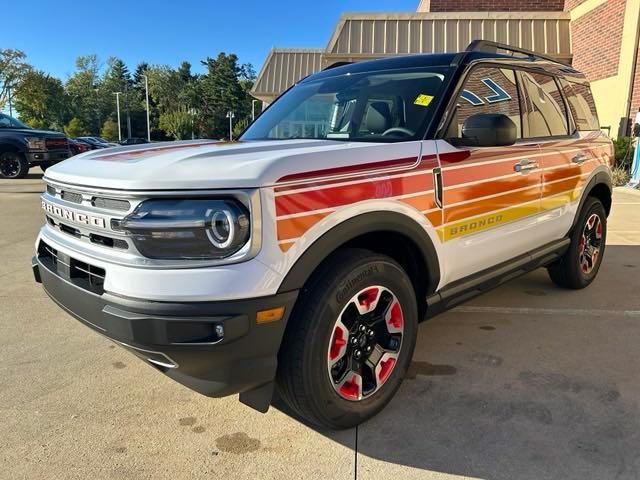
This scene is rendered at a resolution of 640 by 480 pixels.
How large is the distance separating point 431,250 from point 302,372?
982mm

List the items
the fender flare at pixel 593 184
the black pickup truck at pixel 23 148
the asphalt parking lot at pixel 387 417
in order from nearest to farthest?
1. the asphalt parking lot at pixel 387 417
2. the fender flare at pixel 593 184
3. the black pickup truck at pixel 23 148

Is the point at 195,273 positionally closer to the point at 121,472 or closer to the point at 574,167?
the point at 121,472

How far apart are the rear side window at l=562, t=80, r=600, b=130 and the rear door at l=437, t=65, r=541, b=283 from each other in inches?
36.6

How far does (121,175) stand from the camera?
2041 millimetres

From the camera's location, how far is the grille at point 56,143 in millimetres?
13766

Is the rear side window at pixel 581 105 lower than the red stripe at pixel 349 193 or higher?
higher

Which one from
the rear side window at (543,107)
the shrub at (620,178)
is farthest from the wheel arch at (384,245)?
the shrub at (620,178)

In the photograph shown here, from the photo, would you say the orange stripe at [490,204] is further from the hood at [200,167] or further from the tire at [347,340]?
the hood at [200,167]

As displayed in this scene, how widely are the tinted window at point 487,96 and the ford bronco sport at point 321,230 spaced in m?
0.01

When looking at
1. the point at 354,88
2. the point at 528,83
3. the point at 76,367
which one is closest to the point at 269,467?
the point at 76,367

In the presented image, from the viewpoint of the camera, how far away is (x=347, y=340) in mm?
2379

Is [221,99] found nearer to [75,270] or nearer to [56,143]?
[56,143]

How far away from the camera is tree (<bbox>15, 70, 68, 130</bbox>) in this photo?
49.6 meters

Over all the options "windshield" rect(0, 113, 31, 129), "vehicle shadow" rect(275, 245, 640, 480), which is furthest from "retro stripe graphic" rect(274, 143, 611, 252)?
"windshield" rect(0, 113, 31, 129)
